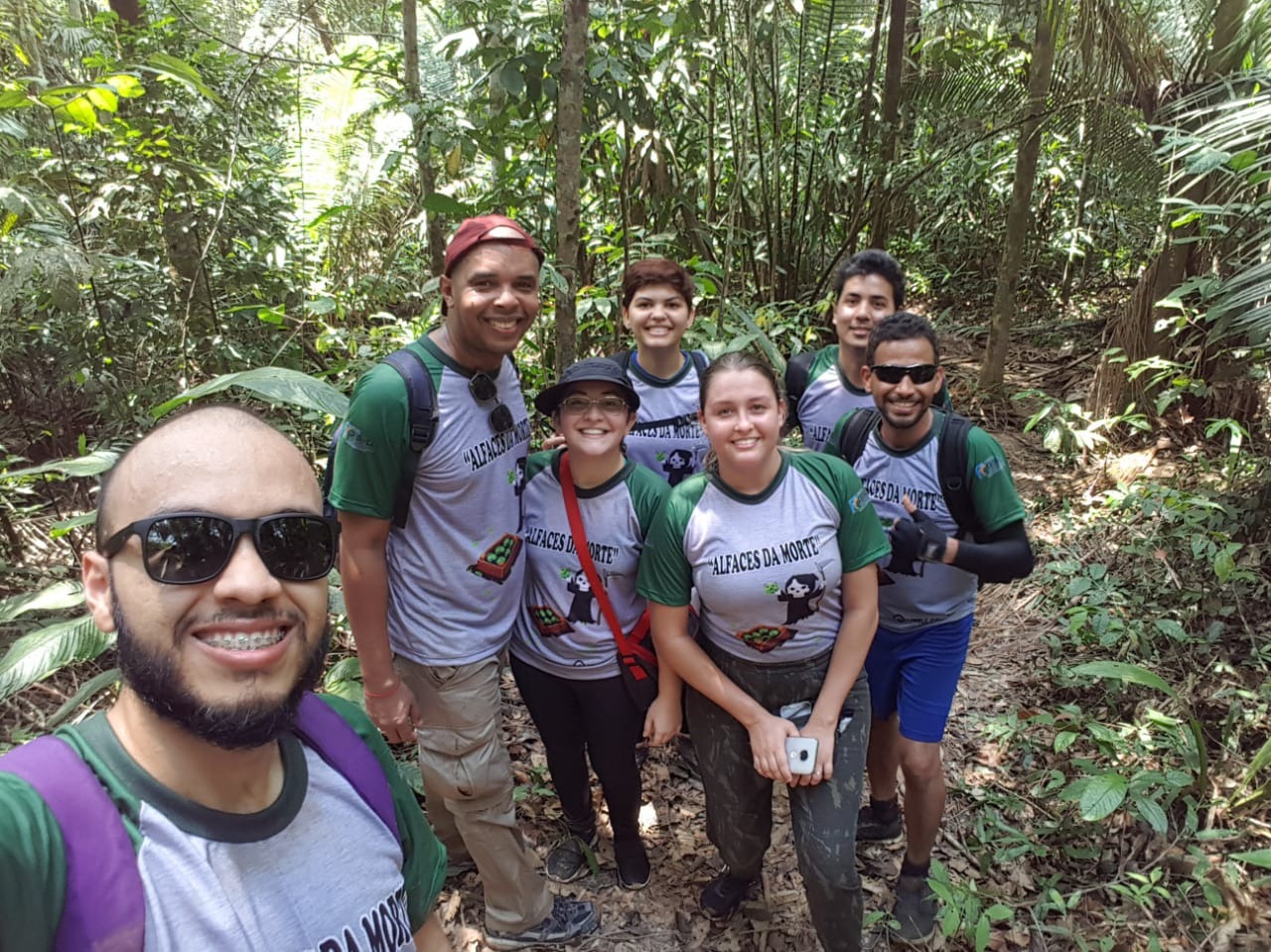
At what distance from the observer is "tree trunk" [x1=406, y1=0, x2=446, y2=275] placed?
13.9 ft

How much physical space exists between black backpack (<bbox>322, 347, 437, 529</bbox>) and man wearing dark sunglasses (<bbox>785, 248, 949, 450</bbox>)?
1864 mm

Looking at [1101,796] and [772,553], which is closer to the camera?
[772,553]

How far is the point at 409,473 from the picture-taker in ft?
7.57

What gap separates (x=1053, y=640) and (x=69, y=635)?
4.87 meters

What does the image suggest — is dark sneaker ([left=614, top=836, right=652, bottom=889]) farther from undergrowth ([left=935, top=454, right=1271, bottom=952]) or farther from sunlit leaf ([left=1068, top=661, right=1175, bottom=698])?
sunlit leaf ([left=1068, top=661, right=1175, bottom=698])

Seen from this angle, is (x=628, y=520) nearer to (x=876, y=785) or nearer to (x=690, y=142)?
(x=876, y=785)

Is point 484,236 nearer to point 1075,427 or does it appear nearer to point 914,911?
point 914,911

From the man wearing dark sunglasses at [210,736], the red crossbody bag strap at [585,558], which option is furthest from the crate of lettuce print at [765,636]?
the man wearing dark sunglasses at [210,736]

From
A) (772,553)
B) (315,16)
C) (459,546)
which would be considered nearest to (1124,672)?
(772,553)

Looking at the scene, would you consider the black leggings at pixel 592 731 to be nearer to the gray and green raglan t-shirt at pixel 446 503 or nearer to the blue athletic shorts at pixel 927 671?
the gray and green raglan t-shirt at pixel 446 503

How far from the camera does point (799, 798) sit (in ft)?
8.05

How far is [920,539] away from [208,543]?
2149 millimetres

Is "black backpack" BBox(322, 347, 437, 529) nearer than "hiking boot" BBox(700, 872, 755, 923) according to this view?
Yes

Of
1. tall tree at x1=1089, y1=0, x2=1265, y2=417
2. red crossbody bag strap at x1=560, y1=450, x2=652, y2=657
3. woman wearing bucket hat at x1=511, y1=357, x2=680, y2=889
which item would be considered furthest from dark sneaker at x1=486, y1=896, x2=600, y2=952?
tall tree at x1=1089, y1=0, x2=1265, y2=417
